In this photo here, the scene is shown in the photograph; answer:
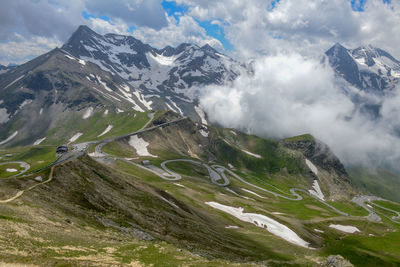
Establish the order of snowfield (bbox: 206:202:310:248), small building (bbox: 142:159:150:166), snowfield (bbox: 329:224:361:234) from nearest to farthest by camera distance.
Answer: snowfield (bbox: 206:202:310:248), snowfield (bbox: 329:224:361:234), small building (bbox: 142:159:150:166)

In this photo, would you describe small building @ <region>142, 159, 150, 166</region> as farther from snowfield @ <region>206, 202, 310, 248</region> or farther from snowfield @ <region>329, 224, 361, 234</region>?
snowfield @ <region>329, 224, 361, 234</region>

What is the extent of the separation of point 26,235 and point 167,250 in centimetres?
1986

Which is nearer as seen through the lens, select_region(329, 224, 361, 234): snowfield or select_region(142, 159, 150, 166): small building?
select_region(329, 224, 361, 234): snowfield

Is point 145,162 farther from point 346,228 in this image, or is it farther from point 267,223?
point 346,228

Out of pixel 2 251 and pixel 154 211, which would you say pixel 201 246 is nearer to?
pixel 154 211

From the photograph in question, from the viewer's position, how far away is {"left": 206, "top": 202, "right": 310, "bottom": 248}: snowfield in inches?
3467

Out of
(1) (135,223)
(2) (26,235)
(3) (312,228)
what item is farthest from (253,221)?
(2) (26,235)

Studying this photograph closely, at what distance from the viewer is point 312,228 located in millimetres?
104188

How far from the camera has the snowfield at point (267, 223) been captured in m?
88.1

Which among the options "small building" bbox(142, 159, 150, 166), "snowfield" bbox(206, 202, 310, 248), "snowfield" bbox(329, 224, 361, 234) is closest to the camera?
"snowfield" bbox(206, 202, 310, 248)

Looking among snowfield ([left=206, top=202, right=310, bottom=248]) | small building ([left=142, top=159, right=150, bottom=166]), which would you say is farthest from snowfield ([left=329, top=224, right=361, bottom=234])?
small building ([left=142, top=159, right=150, bottom=166])

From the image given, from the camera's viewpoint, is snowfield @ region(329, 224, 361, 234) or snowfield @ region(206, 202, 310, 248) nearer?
snowfield @ region(206, 202, 310, 248)

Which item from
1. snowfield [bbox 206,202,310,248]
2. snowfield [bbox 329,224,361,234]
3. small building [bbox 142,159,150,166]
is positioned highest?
small building [bbox 142,159,150,166]

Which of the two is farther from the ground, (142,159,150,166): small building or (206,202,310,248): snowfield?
(142,159,150,166): small building
